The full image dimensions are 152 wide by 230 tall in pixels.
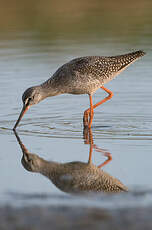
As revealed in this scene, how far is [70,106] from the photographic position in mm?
14031

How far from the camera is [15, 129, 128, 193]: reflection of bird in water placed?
26.9 feet

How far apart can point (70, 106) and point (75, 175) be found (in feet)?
17.6

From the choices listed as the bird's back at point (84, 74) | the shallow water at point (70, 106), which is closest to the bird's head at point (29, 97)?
the shallow water at point (70, 106)

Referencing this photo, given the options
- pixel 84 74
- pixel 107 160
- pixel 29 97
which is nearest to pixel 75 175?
pixel 107 160

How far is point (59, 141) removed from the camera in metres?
10.9

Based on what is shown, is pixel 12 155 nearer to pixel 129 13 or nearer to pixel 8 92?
pixel 8 92

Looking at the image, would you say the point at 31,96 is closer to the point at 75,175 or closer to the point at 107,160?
the point at 107,160

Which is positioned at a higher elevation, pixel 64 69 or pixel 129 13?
pixel 64 69

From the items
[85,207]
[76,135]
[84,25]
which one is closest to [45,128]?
[76,135]

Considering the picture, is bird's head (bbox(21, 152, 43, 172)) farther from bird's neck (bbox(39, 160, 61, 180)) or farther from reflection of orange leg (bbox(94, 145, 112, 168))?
reflection of orange leg (bbox(94, 145, 112, 168))

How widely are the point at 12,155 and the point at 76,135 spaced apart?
188cm

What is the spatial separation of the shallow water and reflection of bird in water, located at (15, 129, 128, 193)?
15 centimetres

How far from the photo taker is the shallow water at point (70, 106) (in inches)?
356

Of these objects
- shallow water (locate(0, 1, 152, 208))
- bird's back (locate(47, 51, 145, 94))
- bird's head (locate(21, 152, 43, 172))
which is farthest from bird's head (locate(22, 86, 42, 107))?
bird's head (locate(21, 152, 43, 172))
